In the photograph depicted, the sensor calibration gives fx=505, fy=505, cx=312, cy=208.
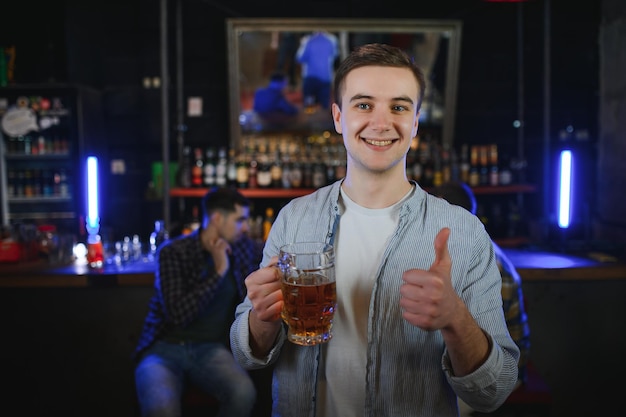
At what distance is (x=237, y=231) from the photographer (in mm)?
2898

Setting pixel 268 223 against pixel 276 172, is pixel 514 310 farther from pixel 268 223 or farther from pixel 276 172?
pixel 276 172

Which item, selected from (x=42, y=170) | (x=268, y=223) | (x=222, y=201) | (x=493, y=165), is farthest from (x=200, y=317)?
(x=42, y=170)

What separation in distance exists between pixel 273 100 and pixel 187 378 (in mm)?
3121

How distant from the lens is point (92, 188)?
404 cm

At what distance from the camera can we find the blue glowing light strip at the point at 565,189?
368 centimetres

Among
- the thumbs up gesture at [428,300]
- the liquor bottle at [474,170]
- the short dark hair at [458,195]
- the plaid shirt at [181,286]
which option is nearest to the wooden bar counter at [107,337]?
the plaid shirt at [181,286]

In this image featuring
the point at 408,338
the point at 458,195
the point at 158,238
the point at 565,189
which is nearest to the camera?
the point at 408,338

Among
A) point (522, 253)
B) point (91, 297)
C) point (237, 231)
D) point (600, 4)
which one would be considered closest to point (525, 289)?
point (522, 253)

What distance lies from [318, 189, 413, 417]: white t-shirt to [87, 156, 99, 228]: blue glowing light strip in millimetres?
3185

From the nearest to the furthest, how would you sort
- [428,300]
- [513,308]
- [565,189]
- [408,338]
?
[428,300] < [408,338] < [513,308] < [565,189]

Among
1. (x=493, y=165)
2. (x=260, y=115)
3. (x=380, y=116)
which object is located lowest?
(x=493, y=165)

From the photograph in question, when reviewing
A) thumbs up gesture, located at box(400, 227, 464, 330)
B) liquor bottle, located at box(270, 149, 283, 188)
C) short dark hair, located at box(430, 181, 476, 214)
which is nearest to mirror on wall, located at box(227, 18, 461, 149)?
liquor bottle, located at box(270, 149, 283, 188)

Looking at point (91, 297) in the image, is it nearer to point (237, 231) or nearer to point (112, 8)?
point (237, 231)

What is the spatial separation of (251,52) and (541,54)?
291 cm
